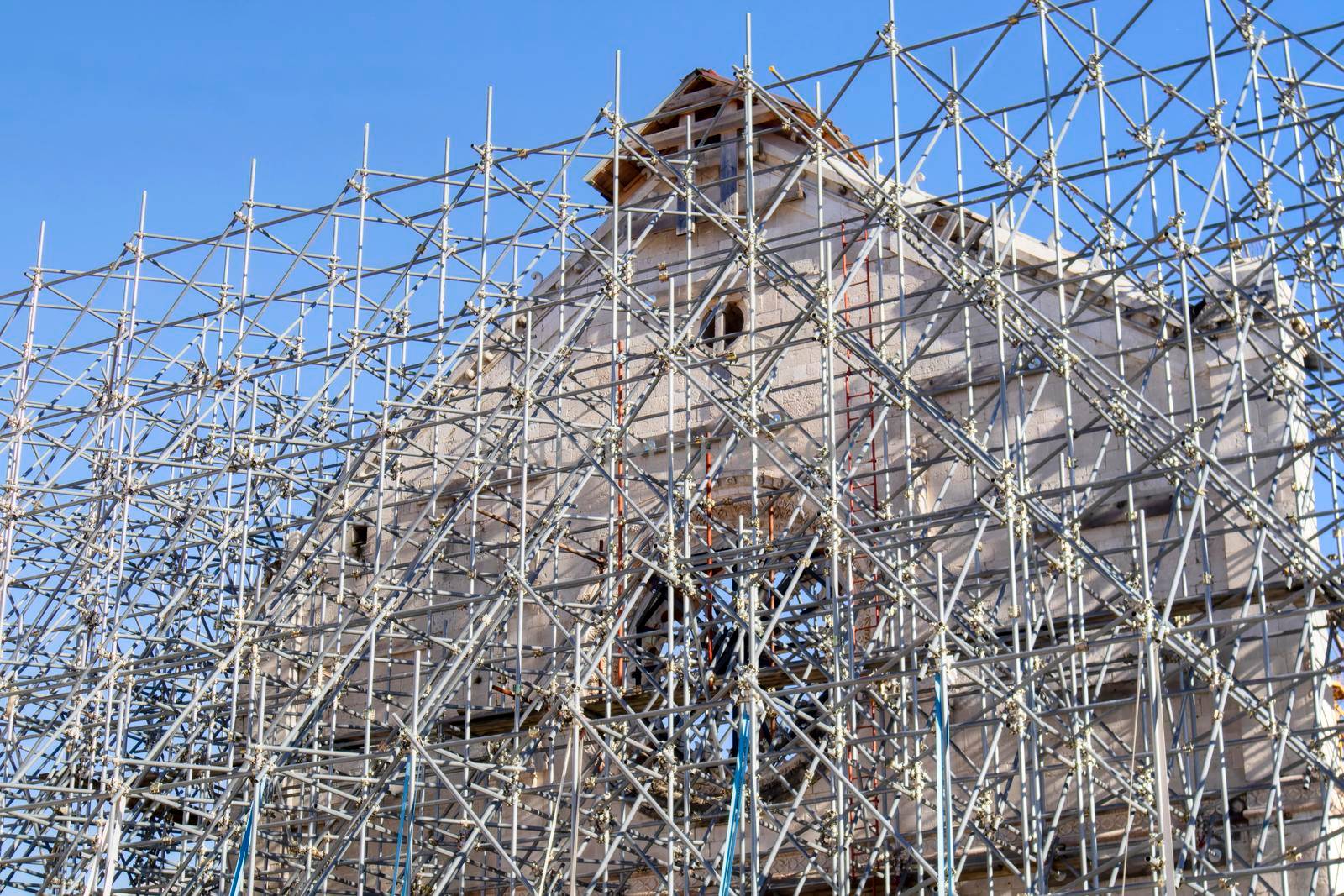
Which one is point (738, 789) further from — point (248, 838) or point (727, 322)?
point (727, 322)

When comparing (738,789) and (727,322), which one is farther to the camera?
(727,322)

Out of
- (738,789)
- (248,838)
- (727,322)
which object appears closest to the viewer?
(738,789)

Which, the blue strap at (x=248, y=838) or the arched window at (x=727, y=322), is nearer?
A: the blue strap at (x=248, y=838)

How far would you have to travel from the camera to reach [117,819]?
20531mm

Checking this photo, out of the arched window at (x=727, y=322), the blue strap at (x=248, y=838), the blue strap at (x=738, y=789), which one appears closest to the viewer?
the blue strap at (x=738, y=789)

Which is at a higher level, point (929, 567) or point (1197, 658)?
point (929, 567)

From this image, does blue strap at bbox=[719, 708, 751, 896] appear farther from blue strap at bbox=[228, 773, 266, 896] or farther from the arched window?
the arched window

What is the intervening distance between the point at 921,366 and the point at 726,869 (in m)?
6.51

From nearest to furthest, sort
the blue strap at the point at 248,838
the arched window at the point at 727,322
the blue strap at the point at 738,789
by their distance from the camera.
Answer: the blue strap at the point at 738,789, the blue strap at the point at 248,838, the arched window at the point at 727,322

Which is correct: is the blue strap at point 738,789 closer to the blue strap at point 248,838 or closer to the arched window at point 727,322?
the blue strap at point 248,838

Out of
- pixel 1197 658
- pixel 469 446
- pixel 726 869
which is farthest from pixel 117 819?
pixel 1197 658

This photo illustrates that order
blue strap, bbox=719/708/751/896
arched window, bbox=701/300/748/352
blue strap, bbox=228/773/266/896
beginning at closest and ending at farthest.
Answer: blue strap, bbox=719/708/751/896 < blue strap, bbox=228/773/266/896 < arched window, bbox=701/300/748/352

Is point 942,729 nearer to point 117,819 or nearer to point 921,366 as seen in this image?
point 921,366

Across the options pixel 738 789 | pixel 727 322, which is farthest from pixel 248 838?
pixel 727 322
